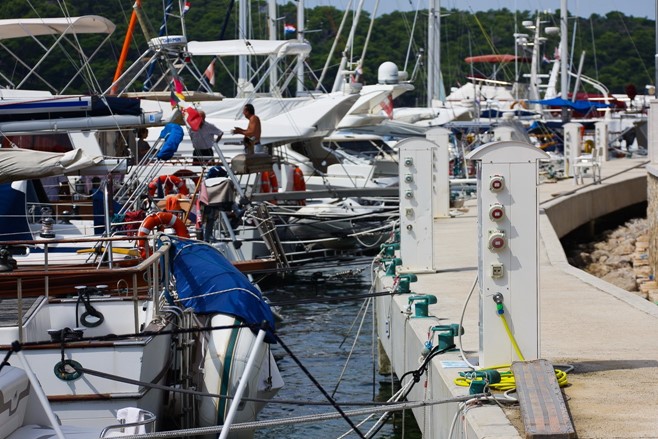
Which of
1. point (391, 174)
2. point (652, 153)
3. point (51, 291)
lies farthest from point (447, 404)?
point (391, 174)

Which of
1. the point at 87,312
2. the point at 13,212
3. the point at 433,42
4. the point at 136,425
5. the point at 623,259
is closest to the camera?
the point at 136,425

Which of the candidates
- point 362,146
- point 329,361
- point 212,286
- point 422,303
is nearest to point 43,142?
point 329,361

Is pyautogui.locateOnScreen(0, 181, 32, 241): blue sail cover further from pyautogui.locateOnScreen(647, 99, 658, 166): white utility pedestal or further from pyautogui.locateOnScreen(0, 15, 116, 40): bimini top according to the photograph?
pyautogui.locateOnScreen(647, 99, 658, 166): white utility pedestal

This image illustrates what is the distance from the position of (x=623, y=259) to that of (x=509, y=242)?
16.9 meters

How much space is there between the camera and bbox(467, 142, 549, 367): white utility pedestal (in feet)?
28.3

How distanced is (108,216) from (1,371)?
6.71 m

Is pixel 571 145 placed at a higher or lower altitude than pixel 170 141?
lower

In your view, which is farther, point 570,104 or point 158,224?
point 570,104

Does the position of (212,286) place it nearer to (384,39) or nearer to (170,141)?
(170,141)

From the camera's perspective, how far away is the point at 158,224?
45.7 feet

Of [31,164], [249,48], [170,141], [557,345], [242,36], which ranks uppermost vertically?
[242,36]

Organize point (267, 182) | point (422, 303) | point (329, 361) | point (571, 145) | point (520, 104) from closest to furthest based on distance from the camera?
1. point (422, 303)
2. point (329, 361)
3. point (267, 182)
4. point (571, 145)
5. point (520, 104)

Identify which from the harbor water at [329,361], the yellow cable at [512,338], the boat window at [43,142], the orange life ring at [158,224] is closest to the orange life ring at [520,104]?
the harbor water at [329,361]

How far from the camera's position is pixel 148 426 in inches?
356
